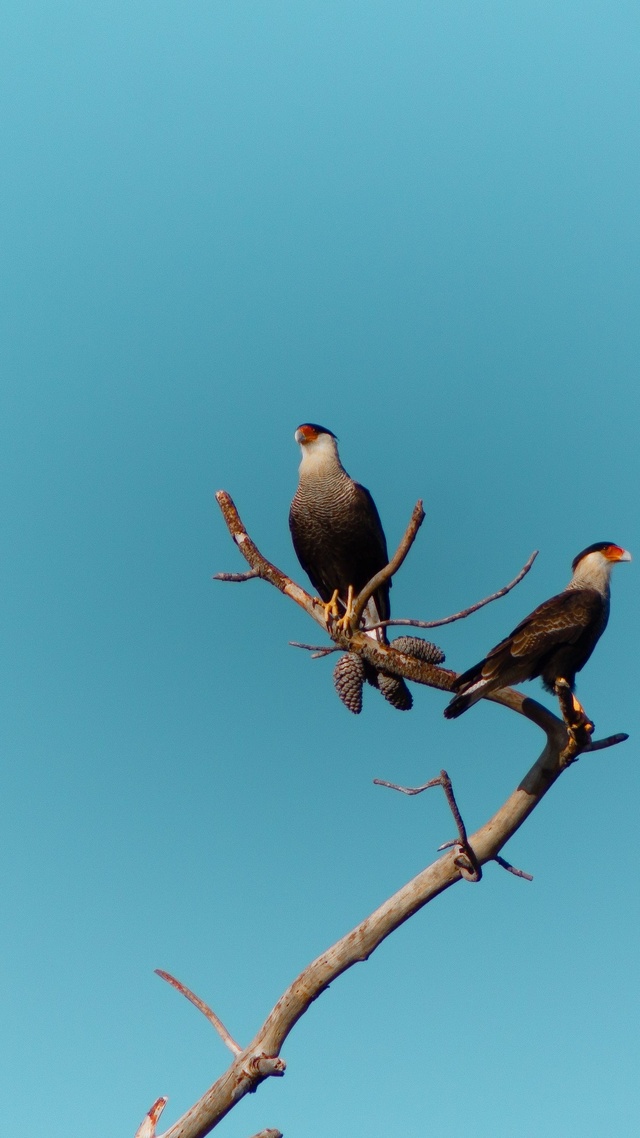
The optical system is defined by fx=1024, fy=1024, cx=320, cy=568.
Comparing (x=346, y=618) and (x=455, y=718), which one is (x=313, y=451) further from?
(x=455, y=718)

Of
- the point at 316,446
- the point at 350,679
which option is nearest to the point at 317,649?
the point at 350,679

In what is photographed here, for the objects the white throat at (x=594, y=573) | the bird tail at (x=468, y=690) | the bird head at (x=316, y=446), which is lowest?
the bird tail at (x=468, y=690)

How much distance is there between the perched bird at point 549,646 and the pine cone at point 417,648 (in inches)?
8.8

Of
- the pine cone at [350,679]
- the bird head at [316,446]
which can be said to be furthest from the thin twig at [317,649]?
the bird head at [316,446]

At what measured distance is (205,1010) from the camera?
3.55 metres

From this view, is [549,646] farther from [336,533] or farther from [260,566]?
[336,533]

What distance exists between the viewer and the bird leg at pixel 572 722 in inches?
→ 130

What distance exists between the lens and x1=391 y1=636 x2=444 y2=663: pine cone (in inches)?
160

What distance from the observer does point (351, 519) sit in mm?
5949

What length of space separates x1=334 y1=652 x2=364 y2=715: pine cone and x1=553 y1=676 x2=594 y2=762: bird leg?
3.52 ft

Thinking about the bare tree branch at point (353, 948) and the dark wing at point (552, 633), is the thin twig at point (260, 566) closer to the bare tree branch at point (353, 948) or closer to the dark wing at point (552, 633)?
the dark wing at point (552, 633)

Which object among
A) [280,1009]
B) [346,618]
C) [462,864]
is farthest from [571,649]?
[280,1009]

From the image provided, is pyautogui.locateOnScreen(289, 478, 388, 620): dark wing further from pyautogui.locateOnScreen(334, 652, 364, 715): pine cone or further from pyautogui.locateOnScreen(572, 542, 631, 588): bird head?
pyautogui.locateOnScreen(334, 652, 364, 715): pine cone

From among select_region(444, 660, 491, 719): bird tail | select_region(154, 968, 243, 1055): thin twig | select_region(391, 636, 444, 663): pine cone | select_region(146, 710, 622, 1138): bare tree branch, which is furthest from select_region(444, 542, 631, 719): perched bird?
select_region(154, 968, 243, 1055): thin twig
